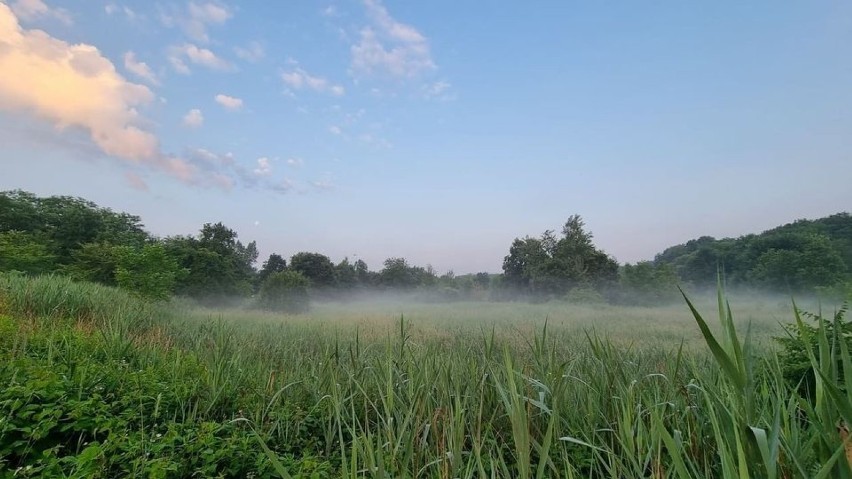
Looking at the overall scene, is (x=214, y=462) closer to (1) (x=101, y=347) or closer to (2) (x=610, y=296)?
(1) (x=101, y=347)

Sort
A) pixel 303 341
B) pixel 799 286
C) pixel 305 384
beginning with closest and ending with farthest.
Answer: pixel 305 384 < pixel 303 341 < pixel 799 286

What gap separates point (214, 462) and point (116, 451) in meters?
0.67

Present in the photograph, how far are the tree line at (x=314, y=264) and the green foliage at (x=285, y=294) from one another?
0.23ft

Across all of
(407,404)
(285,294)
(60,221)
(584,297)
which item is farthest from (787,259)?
(60,221)

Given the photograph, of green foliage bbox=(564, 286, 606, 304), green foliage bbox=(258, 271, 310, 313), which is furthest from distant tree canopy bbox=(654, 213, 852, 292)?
green foliage bbox=(258, 271, 310, 313)

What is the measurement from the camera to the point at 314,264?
48312mm

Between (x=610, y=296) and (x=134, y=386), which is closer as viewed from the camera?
(x=134, y=386)

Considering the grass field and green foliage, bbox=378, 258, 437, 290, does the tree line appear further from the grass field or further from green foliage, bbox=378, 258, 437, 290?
the grass field

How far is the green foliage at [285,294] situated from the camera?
2423 centimetres

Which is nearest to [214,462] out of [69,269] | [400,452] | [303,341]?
[400,452]

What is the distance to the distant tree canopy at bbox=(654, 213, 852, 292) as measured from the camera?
2862cm

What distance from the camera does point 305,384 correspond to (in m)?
3.60

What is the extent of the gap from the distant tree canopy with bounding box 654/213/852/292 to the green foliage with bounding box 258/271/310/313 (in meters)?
28.1

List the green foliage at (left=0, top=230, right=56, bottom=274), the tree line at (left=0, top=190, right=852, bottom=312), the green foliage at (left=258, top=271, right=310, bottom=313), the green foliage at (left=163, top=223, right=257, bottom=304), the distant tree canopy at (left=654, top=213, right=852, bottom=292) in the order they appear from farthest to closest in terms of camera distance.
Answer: the green foliage at (left=163, top=223, right=257, bottom=304) < the distant tree canopy at (left=654, top=213, right=852, bottom=292) < the green foliage at (left=258, top=271, right=310, bottom=313) < the tree line at (left=0, top=190, right=852, bottom=312) < the green foliage at (left=0, top=230, right=56, bottom=274)
